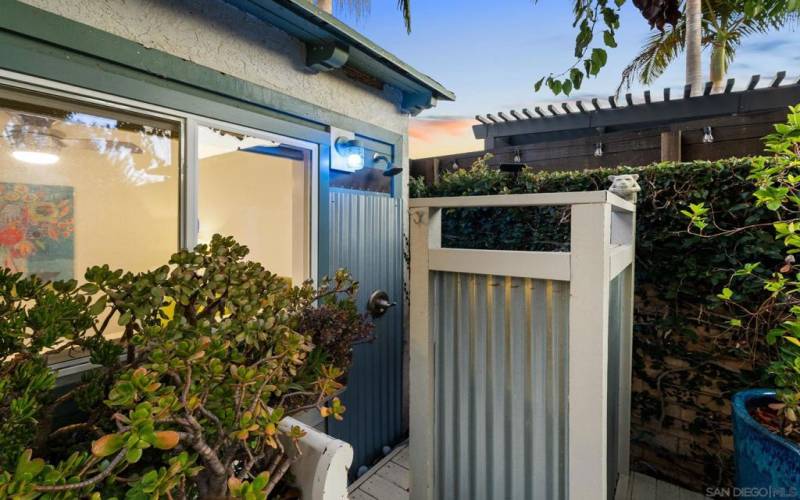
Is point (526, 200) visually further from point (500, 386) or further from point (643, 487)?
point (643, 487)

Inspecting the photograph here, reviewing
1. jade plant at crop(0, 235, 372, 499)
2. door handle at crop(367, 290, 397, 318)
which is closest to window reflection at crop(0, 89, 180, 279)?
jade plant at crop(0, 235, 372, 499)

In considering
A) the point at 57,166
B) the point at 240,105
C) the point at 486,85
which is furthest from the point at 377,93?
the point at 486,85

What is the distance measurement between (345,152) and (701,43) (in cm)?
Result: 934

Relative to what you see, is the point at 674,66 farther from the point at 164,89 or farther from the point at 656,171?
the point at 164,89

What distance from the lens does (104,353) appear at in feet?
3.97

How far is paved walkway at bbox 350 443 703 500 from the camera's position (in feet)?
8.93

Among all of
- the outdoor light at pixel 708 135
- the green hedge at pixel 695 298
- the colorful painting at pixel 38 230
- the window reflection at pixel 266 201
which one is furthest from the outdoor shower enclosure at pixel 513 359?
the outdoor light at pixel 708 135

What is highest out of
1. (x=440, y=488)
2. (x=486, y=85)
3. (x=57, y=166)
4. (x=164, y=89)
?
(x=486, y=85)

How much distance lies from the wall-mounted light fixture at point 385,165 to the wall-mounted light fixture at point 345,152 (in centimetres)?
25

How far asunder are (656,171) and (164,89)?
3154 mm

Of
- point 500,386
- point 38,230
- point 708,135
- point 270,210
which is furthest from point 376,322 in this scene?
point 708,135

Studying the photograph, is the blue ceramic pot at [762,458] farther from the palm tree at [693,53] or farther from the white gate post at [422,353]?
the palm tree at [693,53]

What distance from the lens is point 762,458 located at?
1837mm

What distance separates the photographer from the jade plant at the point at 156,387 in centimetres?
80
